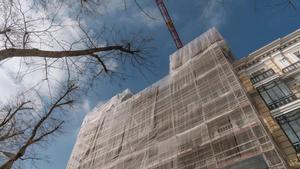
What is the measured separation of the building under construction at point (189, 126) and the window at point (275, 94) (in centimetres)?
221

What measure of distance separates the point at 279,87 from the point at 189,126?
536cm

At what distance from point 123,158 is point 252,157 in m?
7.45

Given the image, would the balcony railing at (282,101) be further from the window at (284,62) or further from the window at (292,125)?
the window at (284,62)

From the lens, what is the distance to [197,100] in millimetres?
12648

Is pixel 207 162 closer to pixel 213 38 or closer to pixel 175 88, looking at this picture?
pixel 175 88

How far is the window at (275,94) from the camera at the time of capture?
1154 centimetres

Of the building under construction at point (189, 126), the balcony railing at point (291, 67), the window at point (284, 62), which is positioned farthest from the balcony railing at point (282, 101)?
the window at point (284, 62)

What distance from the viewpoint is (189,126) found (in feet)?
38.0

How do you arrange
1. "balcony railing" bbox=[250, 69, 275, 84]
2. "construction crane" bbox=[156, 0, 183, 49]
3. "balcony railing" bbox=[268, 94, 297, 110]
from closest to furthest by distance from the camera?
"balcony railing" bbox=[268, 94, 297, 110]
"balcony railing" bbox=[250, 69, 275, 84]
"construction crane" bbox=[156, 0, 183, 49]

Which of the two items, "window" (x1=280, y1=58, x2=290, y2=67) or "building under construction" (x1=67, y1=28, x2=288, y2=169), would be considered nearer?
"building under construction" (x1=67, y1=28, x2=288, y2=169)

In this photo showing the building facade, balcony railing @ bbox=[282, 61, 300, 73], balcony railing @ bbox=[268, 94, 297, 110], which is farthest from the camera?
balcony railing @ bbox=[282, 61, 300, 73]

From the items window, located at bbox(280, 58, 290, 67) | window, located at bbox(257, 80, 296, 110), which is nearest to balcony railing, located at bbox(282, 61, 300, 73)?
window, located at bbox(280, 58, 290, 67)

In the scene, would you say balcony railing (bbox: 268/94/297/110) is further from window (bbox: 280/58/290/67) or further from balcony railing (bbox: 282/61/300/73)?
window (bbox: 280/58/290/67)

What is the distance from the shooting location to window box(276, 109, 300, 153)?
1004 centimetres
